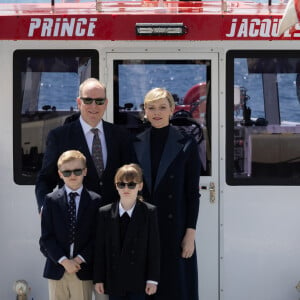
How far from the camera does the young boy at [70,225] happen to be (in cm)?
335

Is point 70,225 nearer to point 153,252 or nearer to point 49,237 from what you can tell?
point 49,237

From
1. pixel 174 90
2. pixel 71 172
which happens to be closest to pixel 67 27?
pixel 174 90

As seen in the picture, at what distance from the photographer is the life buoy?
4.46 metres

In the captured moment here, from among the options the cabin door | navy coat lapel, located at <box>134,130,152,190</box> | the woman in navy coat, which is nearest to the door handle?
the cabin door

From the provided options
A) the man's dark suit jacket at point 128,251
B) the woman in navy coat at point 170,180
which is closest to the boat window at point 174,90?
the woman in navy coat at point 170,180

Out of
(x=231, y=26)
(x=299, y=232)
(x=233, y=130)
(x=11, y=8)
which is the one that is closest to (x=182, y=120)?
(x=233, y=130)

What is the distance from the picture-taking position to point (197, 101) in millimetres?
4480

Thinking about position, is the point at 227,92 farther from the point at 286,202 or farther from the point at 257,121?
the point at 286,202

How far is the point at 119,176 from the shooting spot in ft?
10.8

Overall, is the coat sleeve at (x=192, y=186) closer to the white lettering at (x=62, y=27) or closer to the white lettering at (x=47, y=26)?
the white lettering at (x=62, y=27)

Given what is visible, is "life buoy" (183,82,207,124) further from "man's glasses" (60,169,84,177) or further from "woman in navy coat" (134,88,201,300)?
"man's glasses" (60,169,84,177)

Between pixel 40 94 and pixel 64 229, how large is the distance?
4.65 feet

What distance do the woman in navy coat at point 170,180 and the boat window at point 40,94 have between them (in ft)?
3.35

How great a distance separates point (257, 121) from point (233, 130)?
0.19 metres
